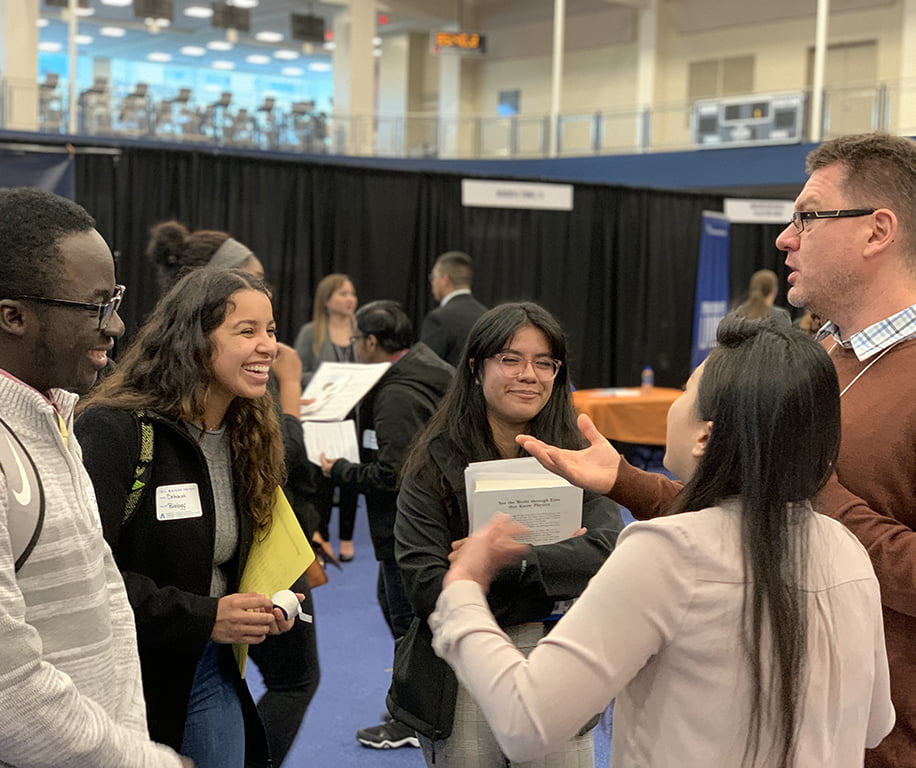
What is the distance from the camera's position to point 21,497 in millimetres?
1161

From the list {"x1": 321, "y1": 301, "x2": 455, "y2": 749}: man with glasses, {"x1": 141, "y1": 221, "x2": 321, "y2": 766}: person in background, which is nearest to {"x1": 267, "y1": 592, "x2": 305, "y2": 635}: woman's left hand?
{"x1": 141, "y1": 221, "x2": 321, "y2": 766}: person in background

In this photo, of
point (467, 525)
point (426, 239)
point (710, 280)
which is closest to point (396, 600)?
point (467, 525)

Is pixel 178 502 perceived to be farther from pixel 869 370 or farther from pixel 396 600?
pixel 396 600

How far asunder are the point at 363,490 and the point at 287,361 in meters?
0.57

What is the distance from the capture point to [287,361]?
3406 millimetres

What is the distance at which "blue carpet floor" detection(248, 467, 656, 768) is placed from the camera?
3.56 meters

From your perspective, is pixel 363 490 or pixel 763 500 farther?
pixel 363 490

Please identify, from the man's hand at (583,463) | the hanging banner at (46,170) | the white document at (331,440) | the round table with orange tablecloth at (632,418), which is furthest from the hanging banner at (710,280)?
the man's hand at (583,463)

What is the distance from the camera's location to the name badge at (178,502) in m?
1.95

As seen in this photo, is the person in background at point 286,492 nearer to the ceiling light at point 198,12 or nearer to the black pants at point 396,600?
the black pants at point 396,600

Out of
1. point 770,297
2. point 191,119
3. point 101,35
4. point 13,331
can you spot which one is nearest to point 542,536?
point 13,331

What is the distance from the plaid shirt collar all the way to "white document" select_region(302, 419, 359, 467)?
2443mm

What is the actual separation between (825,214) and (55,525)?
4.15 feet

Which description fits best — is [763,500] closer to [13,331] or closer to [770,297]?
[13,331]
